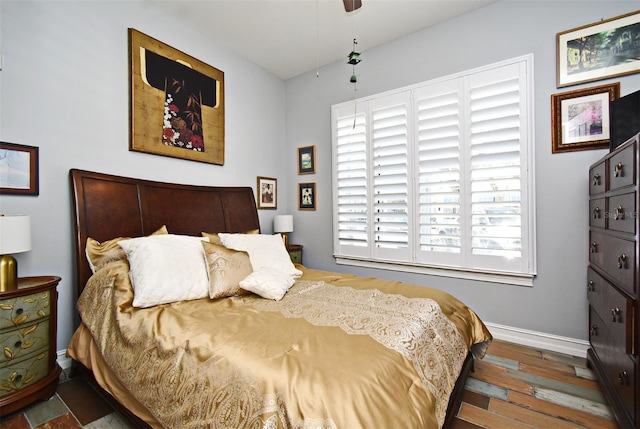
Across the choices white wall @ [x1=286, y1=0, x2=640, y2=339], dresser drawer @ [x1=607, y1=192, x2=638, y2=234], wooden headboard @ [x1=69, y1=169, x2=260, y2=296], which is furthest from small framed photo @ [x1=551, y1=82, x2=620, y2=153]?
wooden headboard @ [x1=69, y1=169, x2=260, y2=296]

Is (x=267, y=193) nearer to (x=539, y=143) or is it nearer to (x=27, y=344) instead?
(x=27, y=344)

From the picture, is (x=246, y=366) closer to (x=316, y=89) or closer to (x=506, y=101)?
(x=506, y=101)

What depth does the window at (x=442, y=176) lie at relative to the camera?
8.13 ft

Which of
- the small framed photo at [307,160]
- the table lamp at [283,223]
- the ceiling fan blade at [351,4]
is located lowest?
the table lamp at [283,223]

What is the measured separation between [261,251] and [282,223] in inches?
50.6

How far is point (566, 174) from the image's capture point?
2.35m

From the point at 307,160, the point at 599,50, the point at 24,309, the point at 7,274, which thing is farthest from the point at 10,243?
the point at 599,50

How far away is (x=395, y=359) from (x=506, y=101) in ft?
8.15

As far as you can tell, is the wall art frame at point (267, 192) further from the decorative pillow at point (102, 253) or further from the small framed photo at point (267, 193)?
the decorative pillow at point (102, 253)

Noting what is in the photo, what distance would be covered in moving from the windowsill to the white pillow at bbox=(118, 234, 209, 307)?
194 centimetres

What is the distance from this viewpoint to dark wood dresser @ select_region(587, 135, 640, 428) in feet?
4.45

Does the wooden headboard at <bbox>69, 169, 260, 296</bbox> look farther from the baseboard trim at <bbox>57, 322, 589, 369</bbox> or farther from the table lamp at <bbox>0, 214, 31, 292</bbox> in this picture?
the baseboard trim at <bbox>57, 322, 589, 369</bbox>

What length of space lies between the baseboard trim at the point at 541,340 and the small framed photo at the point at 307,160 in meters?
2.64

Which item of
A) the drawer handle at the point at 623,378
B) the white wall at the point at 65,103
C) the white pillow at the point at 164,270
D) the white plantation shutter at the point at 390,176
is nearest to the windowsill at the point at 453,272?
the white plantation shutter at the point at 390,176
